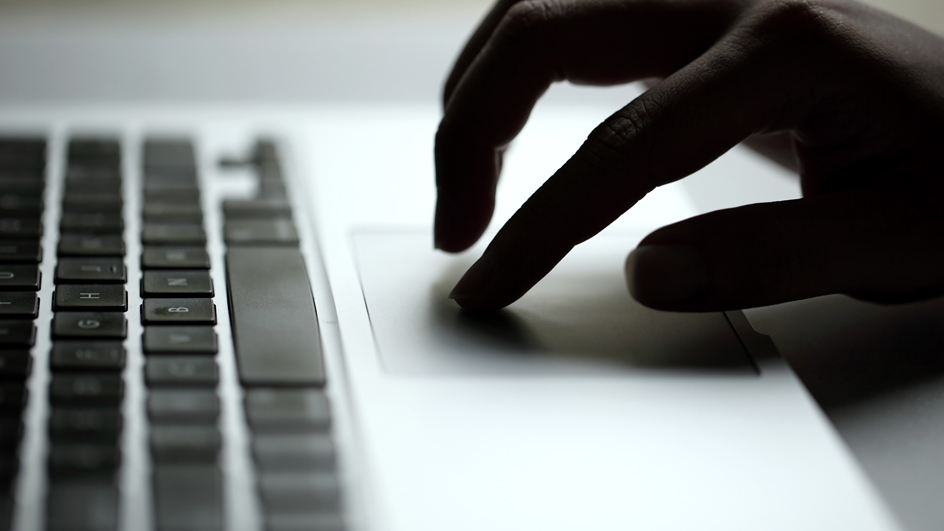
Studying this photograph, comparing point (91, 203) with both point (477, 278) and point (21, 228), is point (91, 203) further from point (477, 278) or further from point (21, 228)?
point (477, 278)

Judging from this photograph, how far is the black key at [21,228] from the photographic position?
17.7 inches

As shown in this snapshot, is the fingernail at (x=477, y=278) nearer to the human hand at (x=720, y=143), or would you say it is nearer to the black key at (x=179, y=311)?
the human hand at (x=720, y=143)

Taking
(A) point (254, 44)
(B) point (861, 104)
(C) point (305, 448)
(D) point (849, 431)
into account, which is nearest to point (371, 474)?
(C) point (305, 448)

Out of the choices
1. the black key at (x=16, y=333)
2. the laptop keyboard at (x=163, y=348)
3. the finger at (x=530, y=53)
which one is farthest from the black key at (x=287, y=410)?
the finger at (x=530, y=53)

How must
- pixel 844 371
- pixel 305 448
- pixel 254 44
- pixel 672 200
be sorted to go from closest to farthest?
pixel 305 448 → pixel 844 371 → pixel 672 200 → pixel 254 44

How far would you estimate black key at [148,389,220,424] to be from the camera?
31 centimetres

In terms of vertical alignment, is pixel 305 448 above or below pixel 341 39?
below

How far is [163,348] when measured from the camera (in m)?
0.35

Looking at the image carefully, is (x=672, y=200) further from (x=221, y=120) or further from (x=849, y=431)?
(x=221, y=120)

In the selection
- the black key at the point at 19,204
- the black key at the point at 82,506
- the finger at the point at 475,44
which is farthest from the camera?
the finger at the point at 475,44

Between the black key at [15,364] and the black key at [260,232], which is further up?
the black key at [260,232]

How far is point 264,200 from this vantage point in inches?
20.5

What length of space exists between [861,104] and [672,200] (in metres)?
0.15

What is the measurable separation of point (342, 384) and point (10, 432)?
0.12m
